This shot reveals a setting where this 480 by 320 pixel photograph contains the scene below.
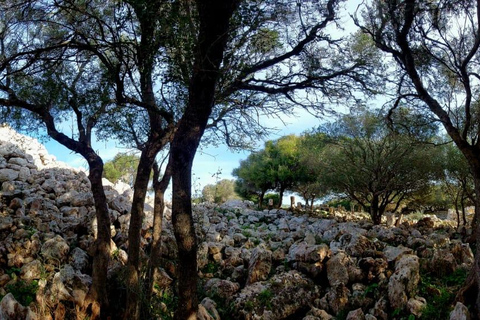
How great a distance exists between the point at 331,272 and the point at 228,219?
7581mm

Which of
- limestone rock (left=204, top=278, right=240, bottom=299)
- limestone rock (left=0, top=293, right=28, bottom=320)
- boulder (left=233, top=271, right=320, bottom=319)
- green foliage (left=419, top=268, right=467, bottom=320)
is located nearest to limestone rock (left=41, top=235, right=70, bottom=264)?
limestone rock (left=0, top=293, right=28, bottom=320)

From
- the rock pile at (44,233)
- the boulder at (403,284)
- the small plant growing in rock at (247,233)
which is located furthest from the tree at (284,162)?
the boulder at (403,284)

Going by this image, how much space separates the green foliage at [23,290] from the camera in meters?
7.60

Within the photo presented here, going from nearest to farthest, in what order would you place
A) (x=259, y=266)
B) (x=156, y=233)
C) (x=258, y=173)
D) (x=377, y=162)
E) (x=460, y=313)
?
(x=460, y=313)
(x=156, y=233)
(x=259, y=266)
(x=377, y=162)
(x=258, y=173)

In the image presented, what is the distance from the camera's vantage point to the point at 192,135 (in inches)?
214

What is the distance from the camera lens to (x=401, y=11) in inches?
356

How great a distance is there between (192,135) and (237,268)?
17.9 feet

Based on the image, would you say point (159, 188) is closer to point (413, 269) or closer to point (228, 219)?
point (413, 269)

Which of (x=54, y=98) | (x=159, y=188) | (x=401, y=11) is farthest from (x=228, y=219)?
(x=401, y=11)

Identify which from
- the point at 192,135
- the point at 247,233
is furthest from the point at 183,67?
the point at 247,233

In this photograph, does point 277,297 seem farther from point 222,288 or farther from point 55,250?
point 55,250

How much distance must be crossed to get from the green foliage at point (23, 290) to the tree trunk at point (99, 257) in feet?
3.72

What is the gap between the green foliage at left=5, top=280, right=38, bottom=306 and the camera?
7602mm

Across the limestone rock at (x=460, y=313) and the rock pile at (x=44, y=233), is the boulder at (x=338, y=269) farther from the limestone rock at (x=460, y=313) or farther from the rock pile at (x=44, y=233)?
the rock pile at (x=44, y=233)
